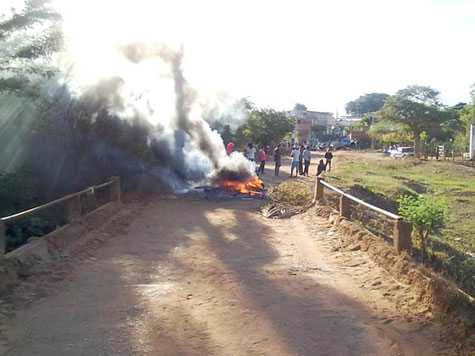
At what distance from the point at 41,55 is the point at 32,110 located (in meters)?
A: 1.88

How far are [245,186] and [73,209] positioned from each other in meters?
7.44

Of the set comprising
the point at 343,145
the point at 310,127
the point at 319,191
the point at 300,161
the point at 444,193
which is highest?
the point at 310,127

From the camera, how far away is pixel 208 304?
5480 mm

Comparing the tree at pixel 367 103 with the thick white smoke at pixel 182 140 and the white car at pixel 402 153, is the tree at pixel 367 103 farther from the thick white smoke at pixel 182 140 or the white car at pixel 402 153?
the thick white smoke at pixel 182 140

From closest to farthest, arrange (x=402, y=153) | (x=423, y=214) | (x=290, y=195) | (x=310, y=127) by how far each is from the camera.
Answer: (x=423, y=214) → (x=290, y=195) → (x=402, y=153) → (x=310, y=127)

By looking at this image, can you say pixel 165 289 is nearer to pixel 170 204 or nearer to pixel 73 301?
pixel 73 301

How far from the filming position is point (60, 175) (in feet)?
42.4

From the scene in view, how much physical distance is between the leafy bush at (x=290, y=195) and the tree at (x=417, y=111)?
31.4 m

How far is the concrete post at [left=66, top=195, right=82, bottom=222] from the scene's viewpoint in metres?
8.83

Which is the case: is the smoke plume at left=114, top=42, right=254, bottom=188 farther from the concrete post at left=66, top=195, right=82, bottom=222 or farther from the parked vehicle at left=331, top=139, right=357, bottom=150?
the parked vehicle at left=331, top=139, right=357, bottom=150

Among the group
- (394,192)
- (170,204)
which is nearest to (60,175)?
(170,204)

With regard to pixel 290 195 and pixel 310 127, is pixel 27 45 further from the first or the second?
pixel 310 127

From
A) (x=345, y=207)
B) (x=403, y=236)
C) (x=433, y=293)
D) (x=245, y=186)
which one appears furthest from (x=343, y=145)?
(x=433, y=293)

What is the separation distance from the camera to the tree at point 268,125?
36547 millimetres
